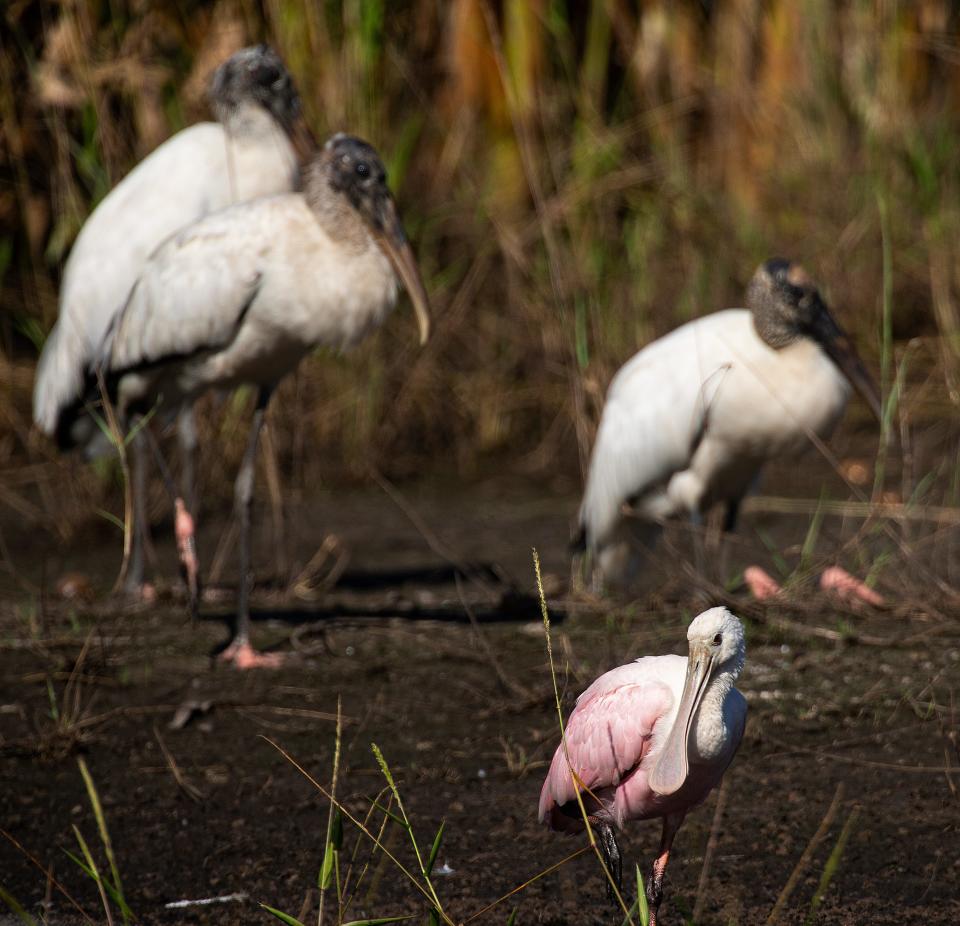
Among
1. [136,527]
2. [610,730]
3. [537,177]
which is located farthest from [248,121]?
[610,730]

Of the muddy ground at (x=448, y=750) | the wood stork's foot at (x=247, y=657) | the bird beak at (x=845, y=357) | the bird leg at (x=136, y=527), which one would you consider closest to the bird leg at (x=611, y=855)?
the muddy ground at (x=448, y=750)

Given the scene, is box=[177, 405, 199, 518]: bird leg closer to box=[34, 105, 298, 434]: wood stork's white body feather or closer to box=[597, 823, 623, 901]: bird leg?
box=[34, 105, 298, 434]: wood stork's white body feather

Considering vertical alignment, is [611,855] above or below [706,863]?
below

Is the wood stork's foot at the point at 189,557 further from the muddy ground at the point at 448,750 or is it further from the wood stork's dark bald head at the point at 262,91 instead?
the wood stork's dark bald head at the point at 262,91

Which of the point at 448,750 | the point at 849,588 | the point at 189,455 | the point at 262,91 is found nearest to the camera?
the point at 448,750

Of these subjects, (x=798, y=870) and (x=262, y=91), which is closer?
(x=798, y=870)

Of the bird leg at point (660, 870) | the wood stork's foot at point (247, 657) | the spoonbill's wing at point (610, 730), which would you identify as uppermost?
the spoonbill's wing at point (610, 730)

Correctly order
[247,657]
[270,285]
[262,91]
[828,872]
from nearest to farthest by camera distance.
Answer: [828,872]
[247,657]
[270,285]
[262,91]

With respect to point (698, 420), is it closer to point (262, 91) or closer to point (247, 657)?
point (247, 657)

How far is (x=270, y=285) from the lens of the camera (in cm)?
526

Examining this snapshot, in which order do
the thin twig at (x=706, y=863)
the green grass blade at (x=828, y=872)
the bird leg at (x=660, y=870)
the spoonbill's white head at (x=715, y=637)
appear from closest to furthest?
the green grass blade at (x=828, y=872), the thin twig at (x=706, y=863), the spoonbill's white head at (x=715, y=637), the bird leg at (x=660, y=870)

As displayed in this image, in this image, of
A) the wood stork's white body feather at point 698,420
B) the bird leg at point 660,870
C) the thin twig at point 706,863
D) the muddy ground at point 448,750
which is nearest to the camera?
the thin twig at point 706,863

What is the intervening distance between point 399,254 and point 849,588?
1.83 meters

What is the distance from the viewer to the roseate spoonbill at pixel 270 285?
527 cm
